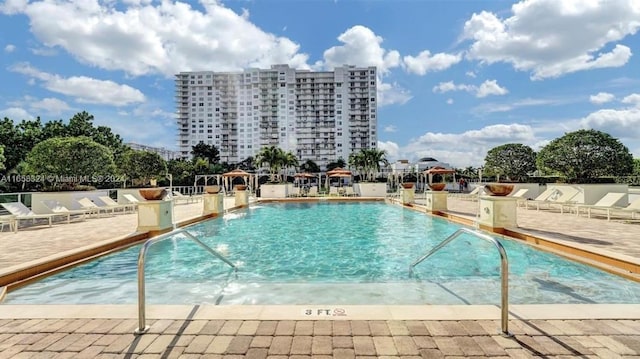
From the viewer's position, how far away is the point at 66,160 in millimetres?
18688

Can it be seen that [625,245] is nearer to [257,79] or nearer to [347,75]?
[347,75]

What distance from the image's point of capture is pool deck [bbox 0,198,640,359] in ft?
6.95

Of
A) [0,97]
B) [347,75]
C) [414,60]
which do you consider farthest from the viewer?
[347,75]

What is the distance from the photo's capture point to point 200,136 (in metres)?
88.7

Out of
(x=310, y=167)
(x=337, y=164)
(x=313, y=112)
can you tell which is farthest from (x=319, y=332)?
(x=313, y=112)

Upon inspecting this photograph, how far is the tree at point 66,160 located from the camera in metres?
18.4

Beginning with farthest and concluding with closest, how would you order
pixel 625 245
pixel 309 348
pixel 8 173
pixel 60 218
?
pixel 8 173
pixel 60 218
pixel 625 245
pixel 309 348

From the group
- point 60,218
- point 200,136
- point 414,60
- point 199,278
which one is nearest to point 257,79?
point 200,136

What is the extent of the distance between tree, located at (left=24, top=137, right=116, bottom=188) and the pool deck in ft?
64.5

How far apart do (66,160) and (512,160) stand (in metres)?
32.4

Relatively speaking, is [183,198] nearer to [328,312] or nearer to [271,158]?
[328,312]

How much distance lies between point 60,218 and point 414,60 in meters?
23.5

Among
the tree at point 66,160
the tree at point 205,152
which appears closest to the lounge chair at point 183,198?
the tree at point 66,160

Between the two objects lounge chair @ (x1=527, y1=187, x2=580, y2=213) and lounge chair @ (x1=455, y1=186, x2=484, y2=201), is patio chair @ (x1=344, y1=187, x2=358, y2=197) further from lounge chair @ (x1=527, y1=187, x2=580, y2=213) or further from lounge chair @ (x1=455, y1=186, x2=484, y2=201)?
lounge chair @ (x1=527, y1=187, x2=580, y2=213)
